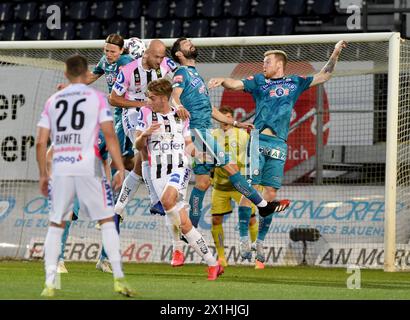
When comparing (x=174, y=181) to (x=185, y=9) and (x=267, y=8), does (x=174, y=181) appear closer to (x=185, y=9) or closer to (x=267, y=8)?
(x=267, y=8)

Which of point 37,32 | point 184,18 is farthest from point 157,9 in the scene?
point 37,32

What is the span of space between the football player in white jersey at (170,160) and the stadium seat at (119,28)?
32.9ft

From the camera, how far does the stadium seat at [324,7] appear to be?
19.3 meters

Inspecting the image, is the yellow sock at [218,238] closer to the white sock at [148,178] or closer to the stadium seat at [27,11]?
the white sock at [148,178]

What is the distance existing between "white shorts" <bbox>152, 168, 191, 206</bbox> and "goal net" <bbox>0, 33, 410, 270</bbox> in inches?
140

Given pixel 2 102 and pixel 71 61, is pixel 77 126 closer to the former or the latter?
pixel 71 61

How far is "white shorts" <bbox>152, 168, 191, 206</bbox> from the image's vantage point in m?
10.5

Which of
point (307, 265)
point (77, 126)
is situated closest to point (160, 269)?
point (307, 265)

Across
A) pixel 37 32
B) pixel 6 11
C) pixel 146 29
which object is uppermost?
pixel 6 11

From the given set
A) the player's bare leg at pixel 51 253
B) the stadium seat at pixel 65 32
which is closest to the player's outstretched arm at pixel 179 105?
the player's bare leg at pixel 51 253

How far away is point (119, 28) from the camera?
20.7m

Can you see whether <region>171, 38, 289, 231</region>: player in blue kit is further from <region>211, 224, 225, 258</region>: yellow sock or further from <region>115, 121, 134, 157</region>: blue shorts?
<region>211, 224, 225, 258</region>: yellow sock

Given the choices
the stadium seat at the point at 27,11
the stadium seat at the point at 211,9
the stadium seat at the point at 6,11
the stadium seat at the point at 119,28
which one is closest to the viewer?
the stadium seat at the point at 211,9

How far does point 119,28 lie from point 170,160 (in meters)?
10.5
